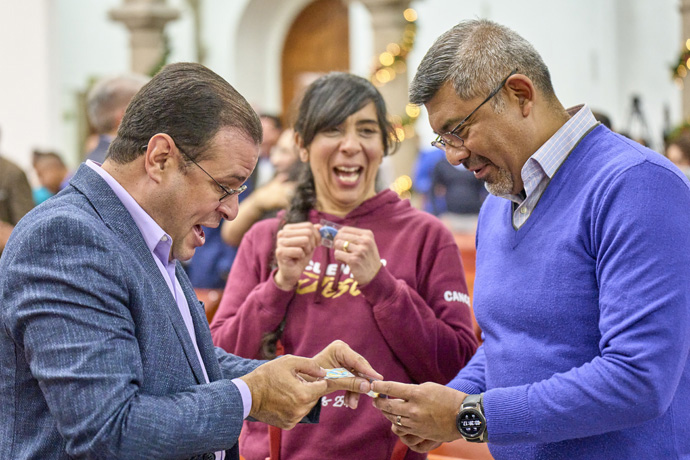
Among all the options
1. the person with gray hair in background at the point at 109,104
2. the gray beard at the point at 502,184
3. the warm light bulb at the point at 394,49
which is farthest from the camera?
the warm light bulb at the point at 394,49

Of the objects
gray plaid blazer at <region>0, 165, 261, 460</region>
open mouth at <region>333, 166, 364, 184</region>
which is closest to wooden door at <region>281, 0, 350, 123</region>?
open mouth at <region>333, 166, 364, 184</region>

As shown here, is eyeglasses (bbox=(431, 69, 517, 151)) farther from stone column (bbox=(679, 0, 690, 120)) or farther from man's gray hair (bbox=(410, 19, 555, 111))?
stone column (bbox=(679, 0, 690, 120))

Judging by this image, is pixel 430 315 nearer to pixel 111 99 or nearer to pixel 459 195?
pixel 111 99

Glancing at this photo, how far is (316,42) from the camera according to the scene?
13609 millimetres

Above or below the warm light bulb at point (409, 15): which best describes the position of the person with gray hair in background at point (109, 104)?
below

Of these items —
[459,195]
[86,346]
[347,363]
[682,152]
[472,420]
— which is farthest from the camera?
[459,195]

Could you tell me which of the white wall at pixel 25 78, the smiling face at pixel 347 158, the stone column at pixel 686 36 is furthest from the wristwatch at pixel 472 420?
the white wall at pixel 25 78

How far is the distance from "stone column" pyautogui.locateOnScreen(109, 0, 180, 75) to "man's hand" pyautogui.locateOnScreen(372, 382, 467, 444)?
8536 mm

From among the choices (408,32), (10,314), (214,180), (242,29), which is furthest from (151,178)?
(242,29)

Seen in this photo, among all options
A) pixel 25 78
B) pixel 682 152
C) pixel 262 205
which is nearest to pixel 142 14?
pixel 25 78

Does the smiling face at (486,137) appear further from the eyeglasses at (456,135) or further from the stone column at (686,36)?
the stone column at (686,36)

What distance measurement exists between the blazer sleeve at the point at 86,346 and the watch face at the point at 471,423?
596 millimetres

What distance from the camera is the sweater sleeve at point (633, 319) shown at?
171cm

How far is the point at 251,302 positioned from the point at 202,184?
770 mm
